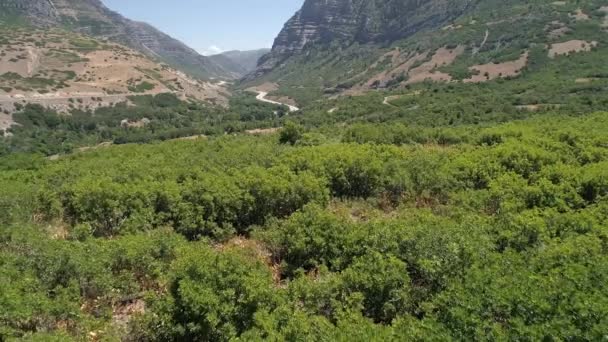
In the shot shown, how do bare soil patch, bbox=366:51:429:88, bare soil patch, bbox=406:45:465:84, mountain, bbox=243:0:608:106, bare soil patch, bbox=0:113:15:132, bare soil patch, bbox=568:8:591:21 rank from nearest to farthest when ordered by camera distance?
1. bare soil patch, bbox=0:113:15:132
2. mountain, bbox=243:0:608:106
3. bare soil patch, bbox=568:8:591:21
4. bare soil patch, bbox=406:45:465:84
5. bare soil patch, bbox=366:51:429:88

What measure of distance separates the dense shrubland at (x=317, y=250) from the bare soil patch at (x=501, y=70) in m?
76.1

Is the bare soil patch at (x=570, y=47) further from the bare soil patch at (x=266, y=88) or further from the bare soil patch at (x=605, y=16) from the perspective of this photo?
the bare soil patch at (x=266, y=88)

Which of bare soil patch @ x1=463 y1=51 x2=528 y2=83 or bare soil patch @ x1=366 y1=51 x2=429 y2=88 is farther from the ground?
bare soil patch @ x1=463 y1=51 x2=528 y2=83

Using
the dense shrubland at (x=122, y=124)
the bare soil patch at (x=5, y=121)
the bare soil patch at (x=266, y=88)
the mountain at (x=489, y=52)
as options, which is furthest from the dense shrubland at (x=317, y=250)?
the bare soil patch at (x=266, y=88)

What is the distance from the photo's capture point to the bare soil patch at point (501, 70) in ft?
296

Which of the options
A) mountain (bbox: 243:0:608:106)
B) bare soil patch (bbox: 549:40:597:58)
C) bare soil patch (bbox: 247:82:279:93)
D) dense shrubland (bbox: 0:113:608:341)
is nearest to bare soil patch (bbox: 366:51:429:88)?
mountain (bbox: 243:0:608:106)

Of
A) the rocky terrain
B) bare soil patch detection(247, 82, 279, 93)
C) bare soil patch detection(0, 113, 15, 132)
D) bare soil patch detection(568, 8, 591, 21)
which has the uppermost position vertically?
bare soil patch detection(568, 8, 591, 21)

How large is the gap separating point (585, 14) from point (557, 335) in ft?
385

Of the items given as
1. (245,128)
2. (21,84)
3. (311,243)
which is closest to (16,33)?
(21,84)

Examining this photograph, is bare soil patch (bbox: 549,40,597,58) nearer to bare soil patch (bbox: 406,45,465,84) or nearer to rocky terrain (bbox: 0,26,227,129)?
bare soil patch (bbox: 406,45,465,84)

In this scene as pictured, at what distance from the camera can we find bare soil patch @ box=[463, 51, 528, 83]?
90250 mm

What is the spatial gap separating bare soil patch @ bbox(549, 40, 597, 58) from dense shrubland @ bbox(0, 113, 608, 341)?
3190 inches

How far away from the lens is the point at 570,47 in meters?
90.7

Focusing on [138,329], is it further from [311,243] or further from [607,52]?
[607,52]
